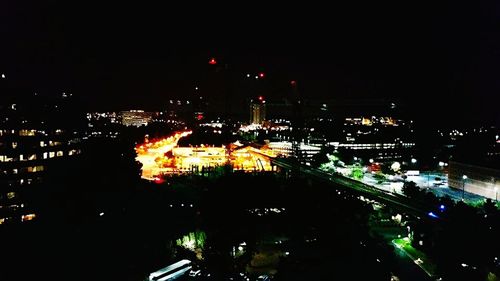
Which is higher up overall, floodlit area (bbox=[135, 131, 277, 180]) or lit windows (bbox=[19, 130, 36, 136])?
lit windows (bbox=[19, 130, 36, 136])

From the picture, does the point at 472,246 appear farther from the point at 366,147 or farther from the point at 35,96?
the point at 366,147

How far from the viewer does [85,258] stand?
181 inches

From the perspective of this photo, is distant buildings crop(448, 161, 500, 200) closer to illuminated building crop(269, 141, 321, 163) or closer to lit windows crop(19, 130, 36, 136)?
illuminated building crop(269, 141, 321, 163)

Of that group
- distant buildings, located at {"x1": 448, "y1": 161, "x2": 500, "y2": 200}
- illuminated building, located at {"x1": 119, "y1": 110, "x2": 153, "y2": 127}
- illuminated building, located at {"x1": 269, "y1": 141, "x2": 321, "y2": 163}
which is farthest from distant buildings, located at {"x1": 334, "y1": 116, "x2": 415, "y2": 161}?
illuminated building, located at {"x1": 119, "y1": 110, "x2": 153, "y2": 127}

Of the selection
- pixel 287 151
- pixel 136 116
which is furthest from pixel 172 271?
pixel 136 116

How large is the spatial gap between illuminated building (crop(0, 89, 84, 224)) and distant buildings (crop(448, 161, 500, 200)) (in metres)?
A: 9.69

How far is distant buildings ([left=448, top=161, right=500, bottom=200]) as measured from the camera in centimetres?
1037

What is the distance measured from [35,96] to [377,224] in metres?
10.0

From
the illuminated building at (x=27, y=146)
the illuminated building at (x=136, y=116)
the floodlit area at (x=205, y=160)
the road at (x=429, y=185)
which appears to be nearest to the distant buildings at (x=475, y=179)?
the road at (x=429, y=185)

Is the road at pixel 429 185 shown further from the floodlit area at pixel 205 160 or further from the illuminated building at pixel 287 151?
the illuminated building at pixel 287 151

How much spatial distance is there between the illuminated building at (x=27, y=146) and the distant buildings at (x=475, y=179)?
9.69 m

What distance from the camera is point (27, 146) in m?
9.82

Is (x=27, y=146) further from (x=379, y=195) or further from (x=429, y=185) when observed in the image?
(x=429, y=185)

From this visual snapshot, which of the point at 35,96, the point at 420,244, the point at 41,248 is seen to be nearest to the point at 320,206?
the point at 420,244
